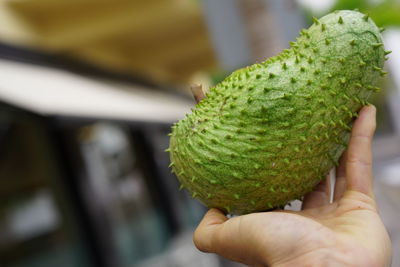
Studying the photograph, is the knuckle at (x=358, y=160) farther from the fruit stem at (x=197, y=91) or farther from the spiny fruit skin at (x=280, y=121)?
the fruit stem at (x=197, y=91)

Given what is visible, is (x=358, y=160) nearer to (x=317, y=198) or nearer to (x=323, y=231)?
(x=317, y=198)

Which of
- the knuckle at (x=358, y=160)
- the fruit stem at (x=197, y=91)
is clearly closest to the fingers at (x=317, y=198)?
the knuckle at (x=358, y=160)

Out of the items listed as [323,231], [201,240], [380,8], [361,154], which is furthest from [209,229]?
[380,8]

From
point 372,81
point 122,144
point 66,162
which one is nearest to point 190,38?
point 122,144

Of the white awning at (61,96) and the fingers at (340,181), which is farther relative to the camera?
the white awning at (61,96)

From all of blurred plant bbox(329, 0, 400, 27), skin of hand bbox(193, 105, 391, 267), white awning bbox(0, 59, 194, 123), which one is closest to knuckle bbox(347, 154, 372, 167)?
skin of hand bbox(193, 105, 391, 267)

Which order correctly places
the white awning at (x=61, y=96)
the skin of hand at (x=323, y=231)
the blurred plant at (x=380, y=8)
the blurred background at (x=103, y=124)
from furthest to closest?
the blurred plant at (x=380, y=8) → the blurred background at (x=103, y=124) → the white awning at (x=61, y=96) → the skin of hand at (x=323, y=231)
